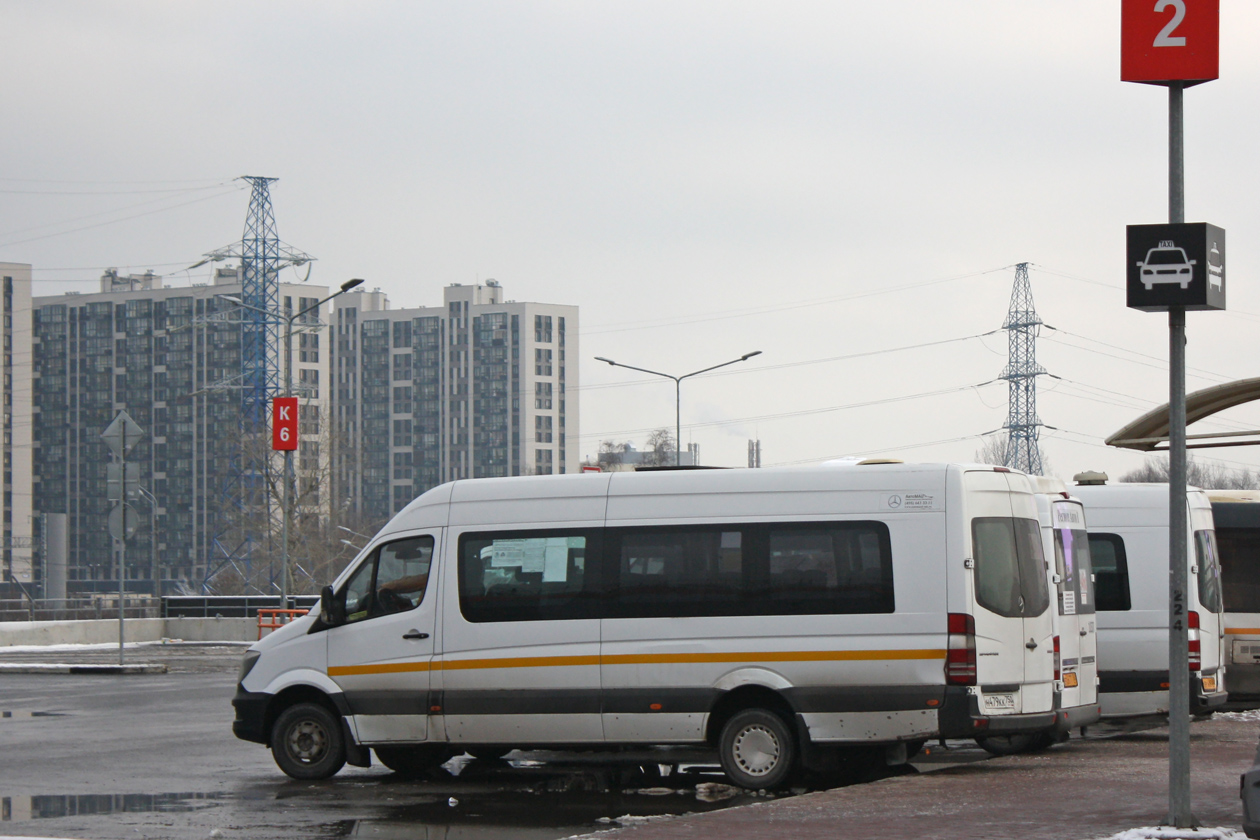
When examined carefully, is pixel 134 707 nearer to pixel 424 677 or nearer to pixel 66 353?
pixel 424 677

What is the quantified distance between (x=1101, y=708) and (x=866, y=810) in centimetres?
622

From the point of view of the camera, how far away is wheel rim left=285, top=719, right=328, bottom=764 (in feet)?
44.1

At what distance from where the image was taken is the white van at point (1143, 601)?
51.5ft

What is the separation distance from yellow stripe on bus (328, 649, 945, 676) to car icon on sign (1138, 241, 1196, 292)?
3.99 metres

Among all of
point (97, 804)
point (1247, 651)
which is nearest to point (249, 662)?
point (97, 804)

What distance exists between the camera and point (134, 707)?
816 inches

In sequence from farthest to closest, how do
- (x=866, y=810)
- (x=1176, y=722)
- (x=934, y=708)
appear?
(x=934, y=708) → (x=866, y=810) → (x=1176, y=722)

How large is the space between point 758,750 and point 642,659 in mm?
1183

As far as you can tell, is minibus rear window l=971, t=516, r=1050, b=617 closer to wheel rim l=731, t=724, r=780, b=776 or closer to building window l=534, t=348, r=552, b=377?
wheel rim l=731, t=724, r=780, b=776

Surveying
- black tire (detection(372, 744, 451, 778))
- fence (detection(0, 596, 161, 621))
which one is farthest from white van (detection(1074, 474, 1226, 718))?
fence (detection(0, 596, 161, 621))

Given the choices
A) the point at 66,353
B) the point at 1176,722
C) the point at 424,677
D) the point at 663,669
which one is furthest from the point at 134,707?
the point at 66,353

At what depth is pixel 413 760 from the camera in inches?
548

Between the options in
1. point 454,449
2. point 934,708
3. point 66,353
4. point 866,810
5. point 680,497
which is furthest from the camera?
point 454,449

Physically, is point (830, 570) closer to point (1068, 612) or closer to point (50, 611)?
point (1068, 612)
